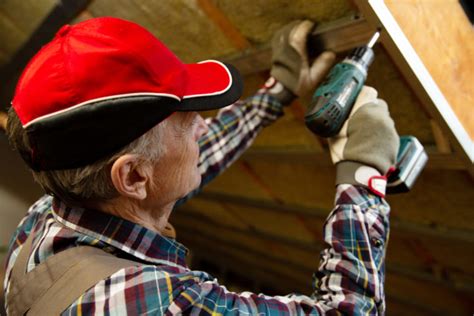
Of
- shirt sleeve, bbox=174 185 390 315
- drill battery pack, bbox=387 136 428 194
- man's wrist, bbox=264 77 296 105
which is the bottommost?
drill battery pack, bbox=387 136 428 194

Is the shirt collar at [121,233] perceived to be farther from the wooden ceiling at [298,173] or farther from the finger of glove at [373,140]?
the wooden ceiling at [298,173]

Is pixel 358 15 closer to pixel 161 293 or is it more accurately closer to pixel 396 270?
pixel 161 293

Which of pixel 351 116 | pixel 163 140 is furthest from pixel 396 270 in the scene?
pixel 163 140

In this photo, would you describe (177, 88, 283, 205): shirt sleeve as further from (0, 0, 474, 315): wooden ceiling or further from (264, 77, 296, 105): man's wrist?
(0, 0, 474, 315): wooden ceiling

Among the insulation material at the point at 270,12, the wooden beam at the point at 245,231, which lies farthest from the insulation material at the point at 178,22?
the wooden beam at the point at 245,231

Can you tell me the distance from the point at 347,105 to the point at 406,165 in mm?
231

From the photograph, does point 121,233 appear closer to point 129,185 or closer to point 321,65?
point 129,185

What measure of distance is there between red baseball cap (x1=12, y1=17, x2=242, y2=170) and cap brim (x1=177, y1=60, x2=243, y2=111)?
0.04 m

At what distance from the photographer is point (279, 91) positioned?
126 cm

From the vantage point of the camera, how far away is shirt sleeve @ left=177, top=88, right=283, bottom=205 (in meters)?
1.24

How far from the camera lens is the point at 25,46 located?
1.83 meters

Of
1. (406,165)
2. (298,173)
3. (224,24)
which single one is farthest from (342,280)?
(298,173)

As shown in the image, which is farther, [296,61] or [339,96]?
[296,61]

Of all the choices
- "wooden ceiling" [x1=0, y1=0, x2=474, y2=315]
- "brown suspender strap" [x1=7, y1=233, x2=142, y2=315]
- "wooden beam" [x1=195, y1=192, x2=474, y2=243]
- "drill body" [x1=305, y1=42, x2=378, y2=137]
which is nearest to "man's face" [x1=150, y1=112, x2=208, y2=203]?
"brown suspender strap" [x1=7, y1=233, x2=142, y2=315]
